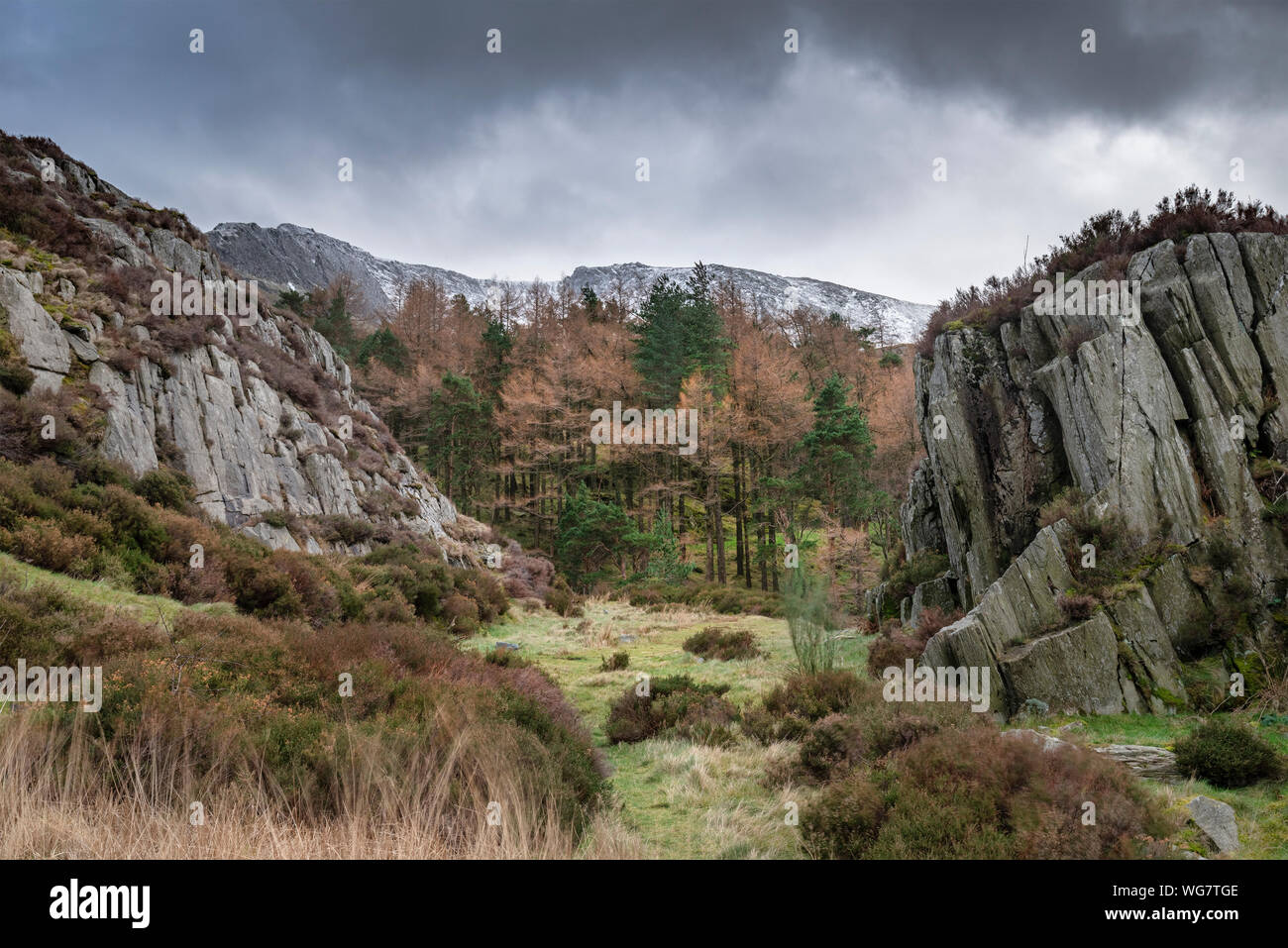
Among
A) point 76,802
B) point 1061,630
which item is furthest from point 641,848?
point 1061,630

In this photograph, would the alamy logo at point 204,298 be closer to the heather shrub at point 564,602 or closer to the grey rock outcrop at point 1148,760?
the heather shrub at point 564,602

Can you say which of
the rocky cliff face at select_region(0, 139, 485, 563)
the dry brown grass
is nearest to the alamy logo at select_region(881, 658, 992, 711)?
the dry brown grass

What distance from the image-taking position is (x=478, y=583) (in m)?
20.3

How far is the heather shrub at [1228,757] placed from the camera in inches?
209

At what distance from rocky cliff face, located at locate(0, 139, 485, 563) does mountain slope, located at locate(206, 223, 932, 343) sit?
8345 centimetres

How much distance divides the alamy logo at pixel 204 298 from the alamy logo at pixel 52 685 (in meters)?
18.4

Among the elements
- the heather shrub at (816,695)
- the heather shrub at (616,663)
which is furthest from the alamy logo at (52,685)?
the heather shrub at (616,663)

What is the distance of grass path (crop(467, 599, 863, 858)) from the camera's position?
5.14 m

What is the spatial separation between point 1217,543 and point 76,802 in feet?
39.8

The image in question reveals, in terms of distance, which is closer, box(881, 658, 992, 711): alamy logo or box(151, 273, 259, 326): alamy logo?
box(881, 658, 992, 711): alamy logo

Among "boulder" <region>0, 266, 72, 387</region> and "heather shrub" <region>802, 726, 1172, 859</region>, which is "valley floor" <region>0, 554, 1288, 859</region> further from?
"boulder" <region>0, 266, 72, 387</region>

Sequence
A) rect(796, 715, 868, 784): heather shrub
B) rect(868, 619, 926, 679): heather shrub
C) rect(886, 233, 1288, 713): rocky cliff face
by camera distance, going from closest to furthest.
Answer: rect(796, 715, 868, 784): heather shrub, rect(886, 233, 1288, 713): rocky cliff face, rect(868, 619, 926, 679): heather shrub

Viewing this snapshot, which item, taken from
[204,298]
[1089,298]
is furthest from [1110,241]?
[204,298]
